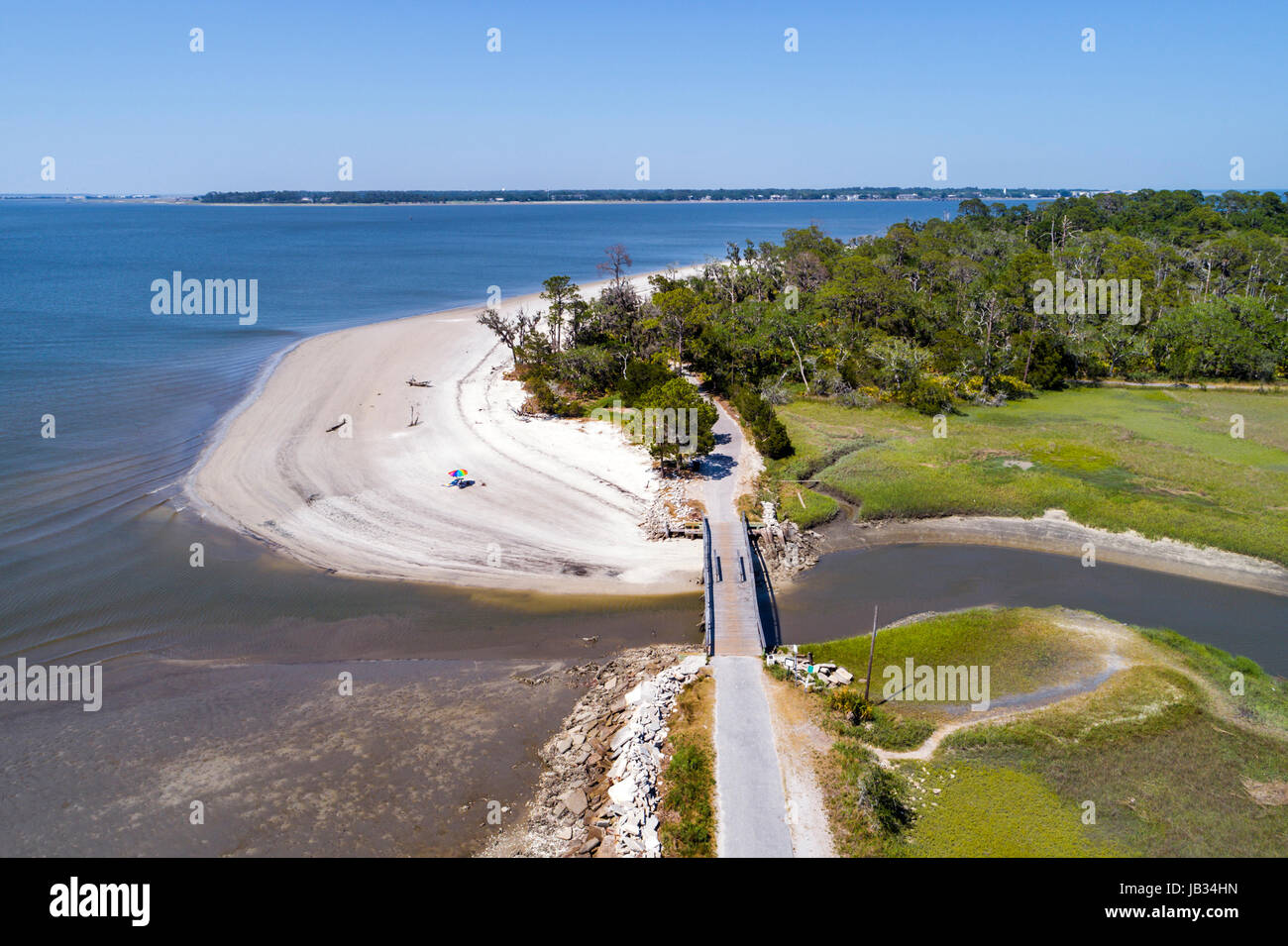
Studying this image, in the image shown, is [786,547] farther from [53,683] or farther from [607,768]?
[53,683]

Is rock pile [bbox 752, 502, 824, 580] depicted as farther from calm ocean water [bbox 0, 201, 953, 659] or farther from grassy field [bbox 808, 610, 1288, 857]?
calm ocean water [bbox 0, 201, 953, 659]

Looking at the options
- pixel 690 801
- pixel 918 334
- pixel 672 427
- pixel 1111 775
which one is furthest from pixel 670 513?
pixel 918 334

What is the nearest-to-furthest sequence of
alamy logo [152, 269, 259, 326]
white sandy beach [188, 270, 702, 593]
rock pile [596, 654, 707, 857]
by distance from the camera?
rock pile [596, 654, 707, 857], white sandy beach [188, 270, 702, 593], alamy logo [152, 269, 259, 326]

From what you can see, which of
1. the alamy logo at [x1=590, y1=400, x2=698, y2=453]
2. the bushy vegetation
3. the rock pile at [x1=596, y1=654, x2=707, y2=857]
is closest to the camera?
the bushy vegetation

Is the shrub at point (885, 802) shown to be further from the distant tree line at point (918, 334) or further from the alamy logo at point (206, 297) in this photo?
the alamy logo at point (206, 297)

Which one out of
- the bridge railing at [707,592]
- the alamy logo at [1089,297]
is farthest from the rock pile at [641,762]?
the alamy logo at [1089,297]

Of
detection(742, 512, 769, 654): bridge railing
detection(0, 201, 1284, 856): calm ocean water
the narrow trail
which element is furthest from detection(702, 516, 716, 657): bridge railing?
detection(742, 512, 769, 654): bridge railing
